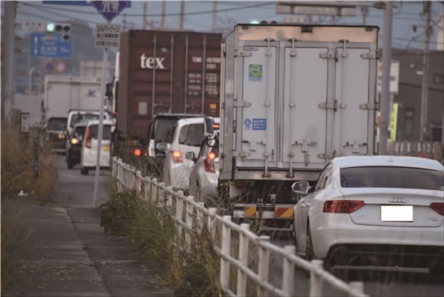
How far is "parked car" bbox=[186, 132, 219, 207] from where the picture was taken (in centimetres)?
1792

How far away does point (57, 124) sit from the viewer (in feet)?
178

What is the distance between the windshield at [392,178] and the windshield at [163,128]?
13156mm

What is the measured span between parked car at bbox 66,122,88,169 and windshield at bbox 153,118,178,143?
14.5 meters

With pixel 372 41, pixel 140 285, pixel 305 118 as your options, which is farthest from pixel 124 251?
pixel 372 41

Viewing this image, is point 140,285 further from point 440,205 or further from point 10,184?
point 10,184

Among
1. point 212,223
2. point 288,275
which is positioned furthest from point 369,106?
point 288,275

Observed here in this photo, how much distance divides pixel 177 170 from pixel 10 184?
4.12m

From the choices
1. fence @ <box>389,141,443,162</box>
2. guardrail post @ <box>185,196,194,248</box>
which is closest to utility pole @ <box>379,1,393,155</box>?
fence @ <box>389,141,443,162</box>

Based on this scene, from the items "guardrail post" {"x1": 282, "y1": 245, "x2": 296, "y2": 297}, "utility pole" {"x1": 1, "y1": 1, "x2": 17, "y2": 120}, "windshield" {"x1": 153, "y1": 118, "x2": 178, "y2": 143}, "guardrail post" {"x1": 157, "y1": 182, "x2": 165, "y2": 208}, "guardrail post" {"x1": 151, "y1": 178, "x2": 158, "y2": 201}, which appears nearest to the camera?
"guardrail post" {"x1": 282, "y1": 245, "x2": 296, "y2": 297}

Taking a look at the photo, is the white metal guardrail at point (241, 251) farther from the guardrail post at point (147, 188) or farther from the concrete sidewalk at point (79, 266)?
the concrete sidewalk at point (79, 266)

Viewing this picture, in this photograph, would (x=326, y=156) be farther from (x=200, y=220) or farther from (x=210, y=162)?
(x=200, y=220)

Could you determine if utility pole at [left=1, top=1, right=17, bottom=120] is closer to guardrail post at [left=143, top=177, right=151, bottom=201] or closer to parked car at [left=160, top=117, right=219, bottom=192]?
parked car at [left=160, top=117, right=219, bottom=192]

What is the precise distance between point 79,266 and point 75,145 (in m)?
28.5

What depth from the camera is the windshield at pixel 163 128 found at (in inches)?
993
